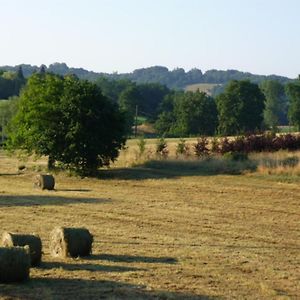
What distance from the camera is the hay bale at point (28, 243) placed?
1207 centimetres

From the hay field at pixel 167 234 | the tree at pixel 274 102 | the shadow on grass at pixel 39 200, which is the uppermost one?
the tree at pixel 274 102

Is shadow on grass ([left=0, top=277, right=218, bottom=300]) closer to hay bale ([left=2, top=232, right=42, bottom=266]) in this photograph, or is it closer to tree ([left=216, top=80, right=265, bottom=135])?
hay bale ([left=2, top=232, right=42, bottom=266])

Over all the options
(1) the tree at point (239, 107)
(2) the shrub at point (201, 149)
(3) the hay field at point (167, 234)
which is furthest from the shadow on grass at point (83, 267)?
(1) the tree at point (239, 107)

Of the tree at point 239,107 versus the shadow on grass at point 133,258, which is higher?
the tree at point 239,107

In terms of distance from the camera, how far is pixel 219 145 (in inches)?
1553

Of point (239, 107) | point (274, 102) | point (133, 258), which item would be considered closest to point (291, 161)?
point (133, 258)

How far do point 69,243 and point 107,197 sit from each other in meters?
12.4

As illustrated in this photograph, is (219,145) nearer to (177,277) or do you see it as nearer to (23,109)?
(23,109)

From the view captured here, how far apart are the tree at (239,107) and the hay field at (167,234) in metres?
55.3

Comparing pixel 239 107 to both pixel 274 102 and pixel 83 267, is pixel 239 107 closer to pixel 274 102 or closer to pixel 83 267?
pixel 274 102

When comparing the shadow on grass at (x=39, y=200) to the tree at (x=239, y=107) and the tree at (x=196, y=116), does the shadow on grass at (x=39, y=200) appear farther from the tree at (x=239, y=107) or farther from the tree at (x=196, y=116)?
the tree at (x=196, y=116)

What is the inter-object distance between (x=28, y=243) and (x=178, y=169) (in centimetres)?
2444

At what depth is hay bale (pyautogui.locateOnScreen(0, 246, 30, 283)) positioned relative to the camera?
10648 millimetres

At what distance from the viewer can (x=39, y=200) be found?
960 inches
